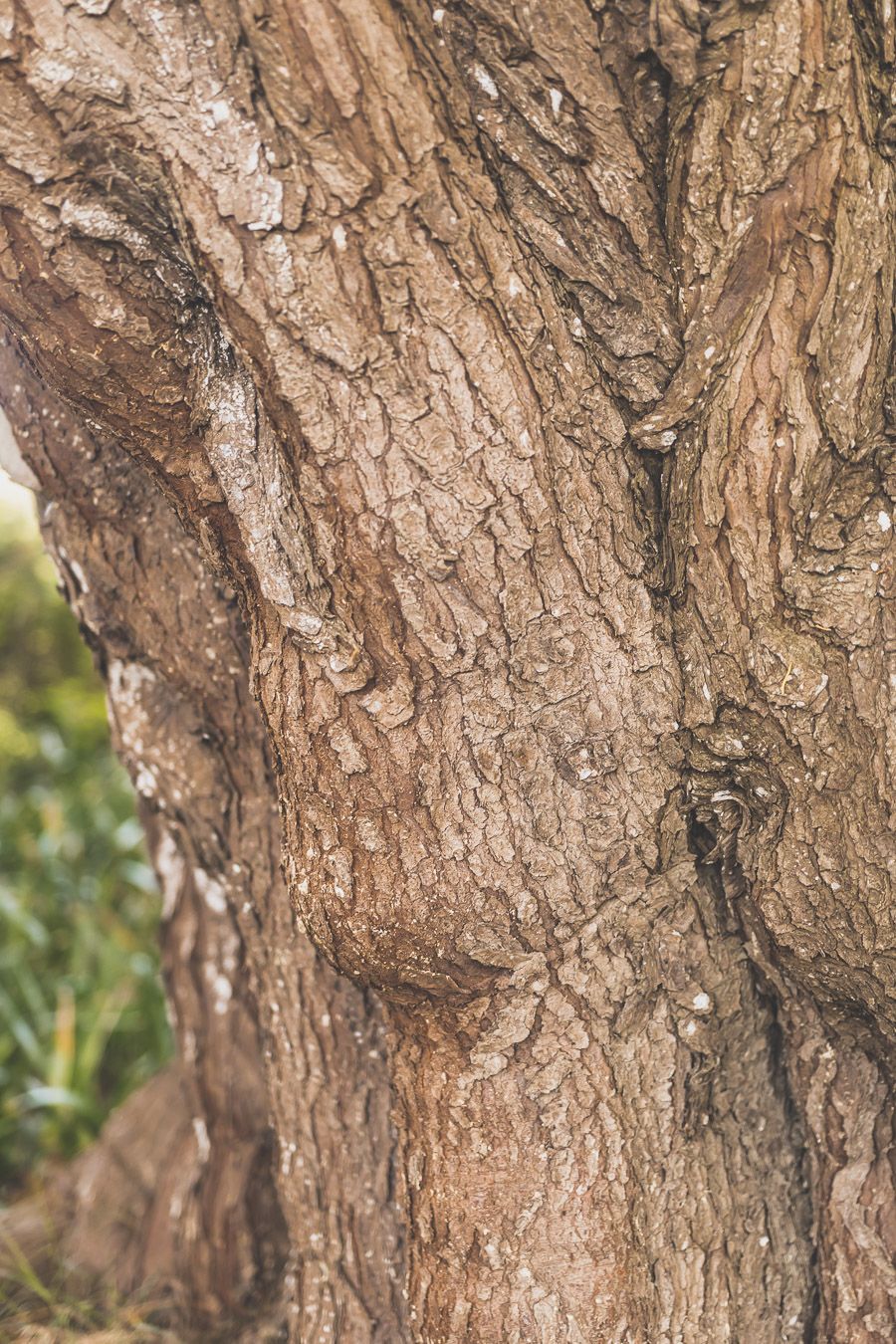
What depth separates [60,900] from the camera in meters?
4.12

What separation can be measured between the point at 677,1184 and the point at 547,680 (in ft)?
2.55

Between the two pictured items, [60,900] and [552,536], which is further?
[60,900]

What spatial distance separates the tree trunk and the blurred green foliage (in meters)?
1.97

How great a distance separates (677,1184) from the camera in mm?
1641

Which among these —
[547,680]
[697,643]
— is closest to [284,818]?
[547,680]

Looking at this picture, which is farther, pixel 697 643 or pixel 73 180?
pixel 697 643

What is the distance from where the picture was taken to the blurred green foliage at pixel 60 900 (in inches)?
130

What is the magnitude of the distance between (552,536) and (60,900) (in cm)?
326

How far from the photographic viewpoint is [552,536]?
1414 millimetres

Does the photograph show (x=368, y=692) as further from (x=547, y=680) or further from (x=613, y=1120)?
(x=613, y=1120)

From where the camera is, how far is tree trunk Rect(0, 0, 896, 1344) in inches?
50.3

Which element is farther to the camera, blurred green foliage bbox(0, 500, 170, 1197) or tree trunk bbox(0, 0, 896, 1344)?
blurred green foliage bbox(0, 500, 170, 1197)

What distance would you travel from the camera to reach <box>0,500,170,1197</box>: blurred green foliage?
3295 mm

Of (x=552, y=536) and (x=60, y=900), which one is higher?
(x=552, y=536)
